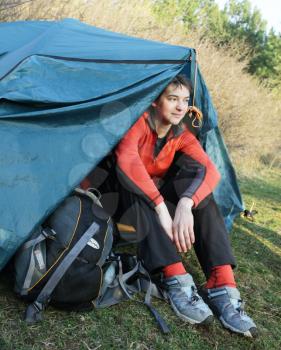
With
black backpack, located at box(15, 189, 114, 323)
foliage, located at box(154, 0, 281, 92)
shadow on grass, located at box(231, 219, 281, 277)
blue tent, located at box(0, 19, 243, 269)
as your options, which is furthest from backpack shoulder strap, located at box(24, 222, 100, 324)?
foliage, located at box(154, 0, 281, 92)

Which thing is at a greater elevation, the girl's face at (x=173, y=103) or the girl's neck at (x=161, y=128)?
the girl's face at (x=173, y=103)

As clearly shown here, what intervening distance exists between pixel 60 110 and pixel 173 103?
2.25 feet

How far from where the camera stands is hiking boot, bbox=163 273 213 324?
2.20m

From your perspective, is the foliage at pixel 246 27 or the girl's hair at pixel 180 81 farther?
the foliage at pixel 246 27

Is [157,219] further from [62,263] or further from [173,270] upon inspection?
[62,263]

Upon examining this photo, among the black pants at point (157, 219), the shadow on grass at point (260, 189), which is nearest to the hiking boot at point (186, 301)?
the black pants at point (157, 219)

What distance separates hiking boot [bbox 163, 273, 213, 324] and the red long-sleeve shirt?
0.43 m

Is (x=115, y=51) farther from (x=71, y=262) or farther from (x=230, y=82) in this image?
(x=230, y=82)

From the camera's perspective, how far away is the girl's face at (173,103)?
2508mm

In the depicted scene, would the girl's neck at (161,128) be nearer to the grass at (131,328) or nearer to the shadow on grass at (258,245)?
the grass at (131,328)

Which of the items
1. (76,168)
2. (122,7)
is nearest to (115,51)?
(76,168)

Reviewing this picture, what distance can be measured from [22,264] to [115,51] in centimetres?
135

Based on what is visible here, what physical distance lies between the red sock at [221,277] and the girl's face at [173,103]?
0.88 meters

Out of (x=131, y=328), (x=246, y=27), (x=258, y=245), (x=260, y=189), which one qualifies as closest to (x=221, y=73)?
(x=260, y=189)
